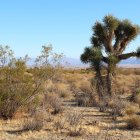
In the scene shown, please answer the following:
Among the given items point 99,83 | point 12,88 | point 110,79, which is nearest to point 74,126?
point 12,88

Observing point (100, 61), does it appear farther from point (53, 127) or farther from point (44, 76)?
point (53, 127)

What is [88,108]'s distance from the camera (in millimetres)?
18250

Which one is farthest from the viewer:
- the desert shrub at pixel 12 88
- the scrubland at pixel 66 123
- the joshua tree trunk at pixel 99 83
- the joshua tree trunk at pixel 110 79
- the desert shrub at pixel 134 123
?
the joshua tree trunk at pixel 110 79

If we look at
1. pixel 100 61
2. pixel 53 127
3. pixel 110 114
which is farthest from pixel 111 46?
pixel 53 127

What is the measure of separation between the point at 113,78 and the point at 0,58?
8644 millimetres

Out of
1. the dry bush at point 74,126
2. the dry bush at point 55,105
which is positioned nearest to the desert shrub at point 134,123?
the dry bush at point 74,126

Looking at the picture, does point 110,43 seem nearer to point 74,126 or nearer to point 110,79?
point 110,79

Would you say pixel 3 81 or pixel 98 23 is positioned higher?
pixel 98 23

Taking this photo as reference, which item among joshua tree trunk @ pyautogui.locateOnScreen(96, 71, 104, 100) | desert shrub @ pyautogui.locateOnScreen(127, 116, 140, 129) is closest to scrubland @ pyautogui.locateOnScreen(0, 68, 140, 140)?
desert shrub @ pyautogui.locateOnScreen(127, 116, 140, 129)

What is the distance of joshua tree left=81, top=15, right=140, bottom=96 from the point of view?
20281 mm

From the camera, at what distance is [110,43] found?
68.7 ft

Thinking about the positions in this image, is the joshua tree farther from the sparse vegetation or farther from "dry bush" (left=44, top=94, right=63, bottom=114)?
"dry bush" (left=44, top=94, right=63, bottom=114)

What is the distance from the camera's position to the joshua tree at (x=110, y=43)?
2028 cm

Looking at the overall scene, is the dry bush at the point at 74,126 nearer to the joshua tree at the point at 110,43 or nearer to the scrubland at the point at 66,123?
the scrubland at the point at 66,123
